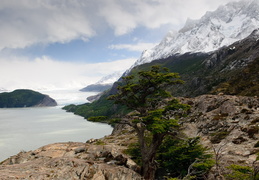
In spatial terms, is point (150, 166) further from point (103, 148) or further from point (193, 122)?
point (193, 122)

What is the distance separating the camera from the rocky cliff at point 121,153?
16078mm

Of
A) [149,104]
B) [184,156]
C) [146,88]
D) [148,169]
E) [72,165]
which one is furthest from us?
[149,104]

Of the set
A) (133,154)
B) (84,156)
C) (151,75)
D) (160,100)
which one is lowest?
(133,154)

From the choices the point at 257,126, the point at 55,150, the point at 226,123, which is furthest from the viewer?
the point at 226,123

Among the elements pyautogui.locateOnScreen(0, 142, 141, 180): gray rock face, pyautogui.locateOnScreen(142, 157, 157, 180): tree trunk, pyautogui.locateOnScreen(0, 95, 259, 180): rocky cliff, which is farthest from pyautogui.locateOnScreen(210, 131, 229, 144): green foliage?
pyautogui.locateOnScreen(0, 142, 141, 180): gray rock face

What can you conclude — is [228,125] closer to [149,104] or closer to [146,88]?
[149,104]

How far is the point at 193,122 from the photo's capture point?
49.0m

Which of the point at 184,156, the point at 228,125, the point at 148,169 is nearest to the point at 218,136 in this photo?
the point at 228,125

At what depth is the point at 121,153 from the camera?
906 inches

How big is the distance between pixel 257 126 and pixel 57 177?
3223 centimetres

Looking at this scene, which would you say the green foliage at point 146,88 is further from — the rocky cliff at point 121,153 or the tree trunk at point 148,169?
the tree trunk at point 148,169

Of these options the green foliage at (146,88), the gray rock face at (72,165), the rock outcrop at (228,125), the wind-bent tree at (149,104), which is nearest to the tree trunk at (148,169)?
the wind-bent tree at (149,104)

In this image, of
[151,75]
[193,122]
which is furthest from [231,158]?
[193,122]

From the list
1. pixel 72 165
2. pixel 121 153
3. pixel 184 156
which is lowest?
pixel 184 156
